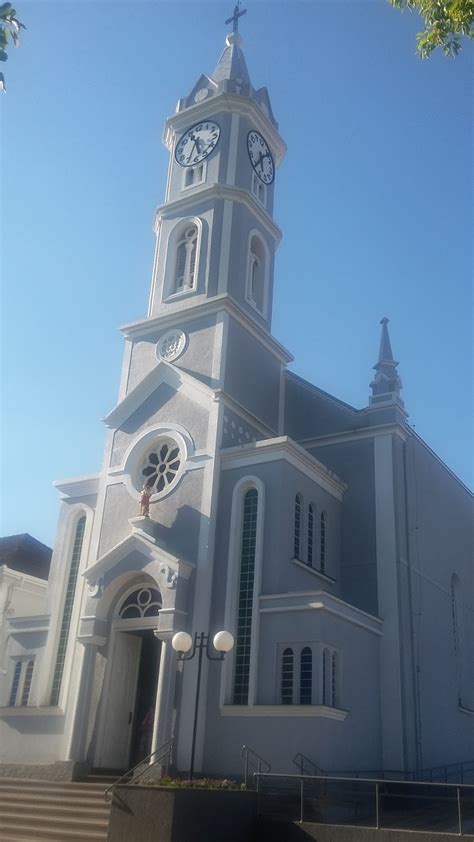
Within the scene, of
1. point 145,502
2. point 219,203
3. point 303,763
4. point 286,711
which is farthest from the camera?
point 219,203

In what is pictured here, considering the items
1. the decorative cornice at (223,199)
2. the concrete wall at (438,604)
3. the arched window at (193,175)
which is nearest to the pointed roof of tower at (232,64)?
the arched window at (193,175)

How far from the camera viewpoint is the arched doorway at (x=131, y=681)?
896 inches

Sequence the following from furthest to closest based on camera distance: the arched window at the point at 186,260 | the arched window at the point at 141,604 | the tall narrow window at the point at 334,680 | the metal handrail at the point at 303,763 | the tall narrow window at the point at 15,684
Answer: the arched window at the point at 186,260, the tall narrow window at the point at 15,684, the arched window at the point at 141,604, the tall narrow window at the point at 334,680, the metal handrail at the point at 303,763

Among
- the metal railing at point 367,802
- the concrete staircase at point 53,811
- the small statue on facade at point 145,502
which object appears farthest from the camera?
the small statue on facade at point 145,502

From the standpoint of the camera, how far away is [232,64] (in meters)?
34.8

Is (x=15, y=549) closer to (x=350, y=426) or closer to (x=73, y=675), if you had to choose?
(x=73, y=675)

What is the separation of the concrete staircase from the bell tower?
1552cm

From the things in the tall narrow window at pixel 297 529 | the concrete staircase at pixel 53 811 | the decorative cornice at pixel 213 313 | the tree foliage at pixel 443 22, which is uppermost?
the decorative cornice at pixel 213 313

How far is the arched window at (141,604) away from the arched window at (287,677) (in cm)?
427

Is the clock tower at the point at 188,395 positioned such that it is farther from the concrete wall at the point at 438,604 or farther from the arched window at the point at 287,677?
the concrete wall at the point at 438,604

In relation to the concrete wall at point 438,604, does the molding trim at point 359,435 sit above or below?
above

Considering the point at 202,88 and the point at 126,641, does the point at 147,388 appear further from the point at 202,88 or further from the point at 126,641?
the point at 202,88


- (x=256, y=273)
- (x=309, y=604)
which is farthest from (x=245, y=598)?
(x=256, y=273)

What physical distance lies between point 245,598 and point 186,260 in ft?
44.7
